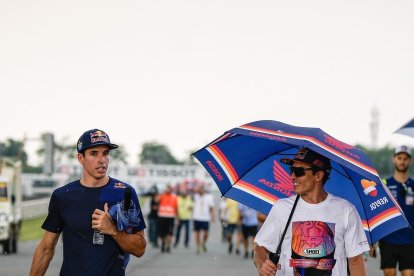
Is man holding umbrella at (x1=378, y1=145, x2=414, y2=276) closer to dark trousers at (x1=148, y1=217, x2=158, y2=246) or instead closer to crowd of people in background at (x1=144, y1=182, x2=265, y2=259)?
crowd of people in background at (x1=144, y1=182, x2=265, y2=259)

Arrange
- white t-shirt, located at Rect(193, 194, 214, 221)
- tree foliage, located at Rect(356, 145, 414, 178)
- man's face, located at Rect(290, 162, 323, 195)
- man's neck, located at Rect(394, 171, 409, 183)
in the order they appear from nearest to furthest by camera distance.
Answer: man's face, located at Rect(290, 162, 323, 195) < man's neck, located at Rect(394, 171, 409, 183) < white t-shirt, located at Rect(193, 194, 214, 221) < tree foliage, located at Rect(356, 145, 414, 178)

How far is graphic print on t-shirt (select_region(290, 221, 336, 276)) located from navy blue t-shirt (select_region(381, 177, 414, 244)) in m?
4.80

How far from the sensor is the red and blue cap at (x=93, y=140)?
19.7 ft

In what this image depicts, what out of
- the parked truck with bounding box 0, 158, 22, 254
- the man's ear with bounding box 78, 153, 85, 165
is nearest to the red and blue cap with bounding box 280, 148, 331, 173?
the man's ear with bounding box 78, 153, 85, 165

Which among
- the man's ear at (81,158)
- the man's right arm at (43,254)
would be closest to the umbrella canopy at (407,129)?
the man's ear at (81,158)

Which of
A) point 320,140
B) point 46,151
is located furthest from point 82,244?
point 46,151

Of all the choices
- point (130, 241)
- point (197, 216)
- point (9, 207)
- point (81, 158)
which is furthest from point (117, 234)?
point (197, 216)

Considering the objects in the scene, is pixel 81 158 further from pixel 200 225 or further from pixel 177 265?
pixel 200 225

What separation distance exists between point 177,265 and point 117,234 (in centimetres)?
1346

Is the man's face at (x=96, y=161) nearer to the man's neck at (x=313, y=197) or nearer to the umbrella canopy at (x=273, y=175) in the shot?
the umbrella canopy at (x=273, y=175)

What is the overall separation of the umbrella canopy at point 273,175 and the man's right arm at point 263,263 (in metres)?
0.73

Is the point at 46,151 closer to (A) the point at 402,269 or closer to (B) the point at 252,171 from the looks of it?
(A) the point at 402,269

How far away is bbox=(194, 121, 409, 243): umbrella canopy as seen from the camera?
572 centimetres

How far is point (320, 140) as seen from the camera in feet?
17.9
